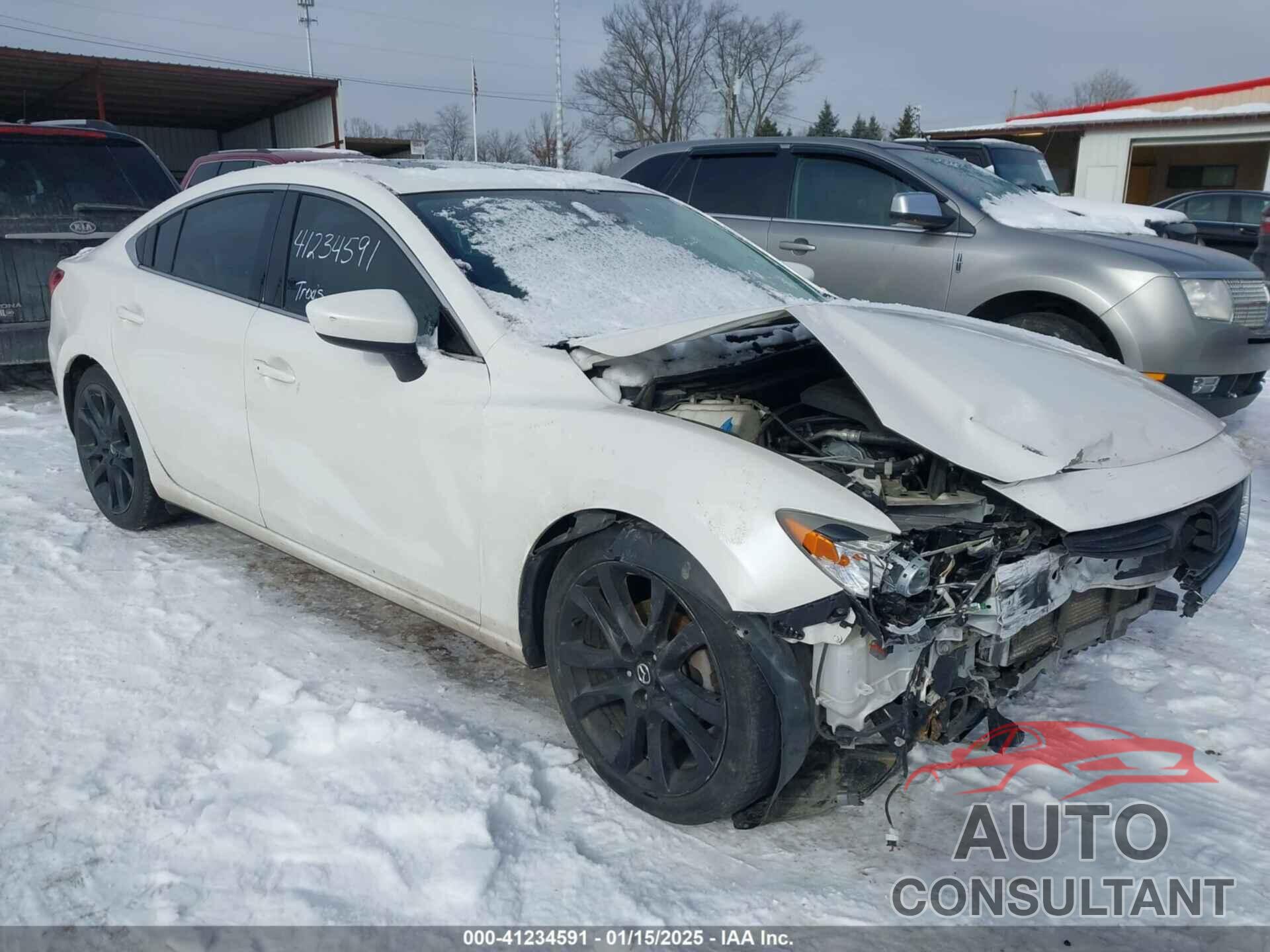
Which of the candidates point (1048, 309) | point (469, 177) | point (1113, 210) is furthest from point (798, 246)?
point (469, 177)

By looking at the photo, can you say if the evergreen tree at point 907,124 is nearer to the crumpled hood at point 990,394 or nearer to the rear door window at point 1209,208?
the rear door window at point 1209,208

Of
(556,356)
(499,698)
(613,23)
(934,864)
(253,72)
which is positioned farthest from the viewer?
(613,23)

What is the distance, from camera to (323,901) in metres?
2.19

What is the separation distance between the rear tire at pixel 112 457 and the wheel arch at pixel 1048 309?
4505mm

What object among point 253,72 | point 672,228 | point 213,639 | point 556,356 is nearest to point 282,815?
point 213,639

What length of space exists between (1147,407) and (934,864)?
4.71 feet

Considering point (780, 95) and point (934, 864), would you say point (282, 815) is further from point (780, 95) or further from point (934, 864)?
point (780, 95)

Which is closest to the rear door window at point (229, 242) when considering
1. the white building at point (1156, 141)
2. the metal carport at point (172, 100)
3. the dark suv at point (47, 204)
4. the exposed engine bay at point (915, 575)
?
the exposed engine bay at point (915, 575)

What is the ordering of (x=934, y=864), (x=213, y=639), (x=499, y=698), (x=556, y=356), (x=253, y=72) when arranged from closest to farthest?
(x=934, y=864) < (x=556, y=356) < (x=499, y=698) < (x=213, y=639) < (x=253, y=72)

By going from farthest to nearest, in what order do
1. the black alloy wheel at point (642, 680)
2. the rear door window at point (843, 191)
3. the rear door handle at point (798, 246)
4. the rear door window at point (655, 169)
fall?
the rear door window at point (655, 169) < the rear door handle at point (798, 246) < the rear door window at point (843, 191) < the black alloy wheel at point (642, 680)

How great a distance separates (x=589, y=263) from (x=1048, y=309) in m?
3.52

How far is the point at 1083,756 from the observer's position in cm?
279

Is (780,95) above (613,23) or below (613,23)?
below

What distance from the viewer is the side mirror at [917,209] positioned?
5629mm
